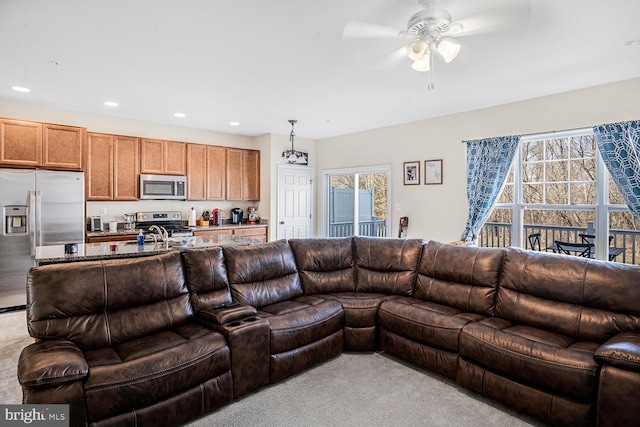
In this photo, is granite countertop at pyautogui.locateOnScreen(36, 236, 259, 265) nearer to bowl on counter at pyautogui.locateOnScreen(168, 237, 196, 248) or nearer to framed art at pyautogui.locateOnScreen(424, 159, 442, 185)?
bowl on counter at pyautogui.locateOnScreen(168, 237, 196, 248)

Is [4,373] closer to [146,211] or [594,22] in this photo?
[146,211]

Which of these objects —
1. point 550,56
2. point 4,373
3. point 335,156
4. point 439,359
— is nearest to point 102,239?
point 4,373

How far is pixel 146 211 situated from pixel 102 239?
949mm

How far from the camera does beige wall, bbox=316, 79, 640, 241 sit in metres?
3.70

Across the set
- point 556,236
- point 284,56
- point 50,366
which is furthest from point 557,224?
point 50,366

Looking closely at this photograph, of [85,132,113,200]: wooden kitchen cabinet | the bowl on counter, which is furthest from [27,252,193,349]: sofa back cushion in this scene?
[85,132,113,200]: wooden kitchen cabinet

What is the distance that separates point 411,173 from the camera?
5.42 meters

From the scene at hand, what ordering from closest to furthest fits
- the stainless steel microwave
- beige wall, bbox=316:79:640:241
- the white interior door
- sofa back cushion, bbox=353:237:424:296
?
sofa back cushion, bbox=353:237:424:296
beige wall, bbox=316:79:640:241
the stainless steel microwave
the white interior door

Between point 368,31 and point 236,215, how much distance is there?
15.5ft

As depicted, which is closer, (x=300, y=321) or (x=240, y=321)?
(x=240, y=321)

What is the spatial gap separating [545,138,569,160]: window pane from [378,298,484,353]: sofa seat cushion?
2.49 metres

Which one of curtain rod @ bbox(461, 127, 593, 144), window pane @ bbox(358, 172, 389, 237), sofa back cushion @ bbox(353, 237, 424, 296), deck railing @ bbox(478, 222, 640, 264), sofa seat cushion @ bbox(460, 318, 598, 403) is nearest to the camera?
sofa seat cushion @ bbox(460, 318, 598, 403)

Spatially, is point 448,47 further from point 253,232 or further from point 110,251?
point 253,232

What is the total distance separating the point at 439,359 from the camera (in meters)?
2.75
